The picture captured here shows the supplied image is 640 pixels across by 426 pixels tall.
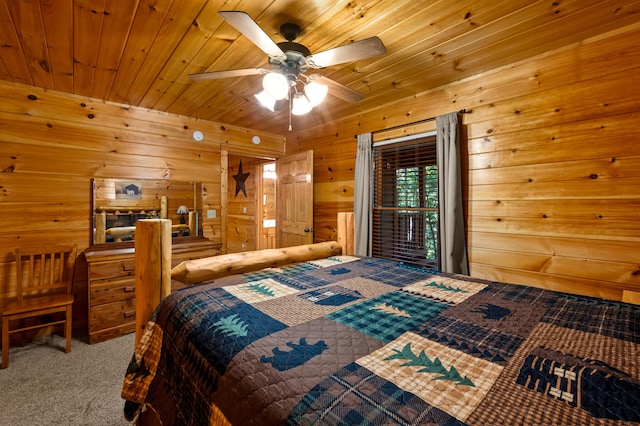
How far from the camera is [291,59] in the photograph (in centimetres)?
170

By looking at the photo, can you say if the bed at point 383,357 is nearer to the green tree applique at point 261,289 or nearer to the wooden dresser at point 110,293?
the green tree applique at point 261,289

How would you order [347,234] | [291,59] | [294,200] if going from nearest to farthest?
[291,59] → [347,234] → [294,200]

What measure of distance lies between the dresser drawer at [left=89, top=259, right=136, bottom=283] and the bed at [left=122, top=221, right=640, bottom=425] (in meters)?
1.80

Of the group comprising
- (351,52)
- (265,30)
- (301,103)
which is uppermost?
(265,30)

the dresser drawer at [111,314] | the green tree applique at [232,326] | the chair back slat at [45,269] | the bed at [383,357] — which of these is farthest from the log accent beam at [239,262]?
the chair back slat at [45,269]

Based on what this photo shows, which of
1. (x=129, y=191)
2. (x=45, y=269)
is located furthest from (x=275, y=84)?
(x=45, y=269)

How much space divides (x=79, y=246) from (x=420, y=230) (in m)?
3.69

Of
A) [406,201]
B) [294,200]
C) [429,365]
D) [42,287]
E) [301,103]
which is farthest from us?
[294,200]

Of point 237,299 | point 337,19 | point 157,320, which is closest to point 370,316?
point 237,299

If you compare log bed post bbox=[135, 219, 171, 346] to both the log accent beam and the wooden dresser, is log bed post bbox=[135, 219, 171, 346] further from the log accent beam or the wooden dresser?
the wooden dresser

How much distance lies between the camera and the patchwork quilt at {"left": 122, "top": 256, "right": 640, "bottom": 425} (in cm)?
66

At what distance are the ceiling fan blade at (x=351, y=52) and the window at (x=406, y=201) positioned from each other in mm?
1543

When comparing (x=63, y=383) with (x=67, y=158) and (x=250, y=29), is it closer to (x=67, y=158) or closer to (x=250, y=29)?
(x=67, y=158)

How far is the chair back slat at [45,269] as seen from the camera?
2.63 meters
